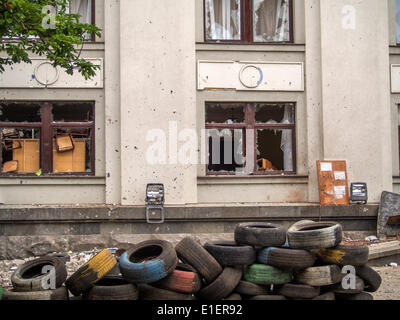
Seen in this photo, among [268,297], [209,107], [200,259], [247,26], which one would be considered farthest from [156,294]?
[247,26]

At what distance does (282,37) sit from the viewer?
30.3 feet

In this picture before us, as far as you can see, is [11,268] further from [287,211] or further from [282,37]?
[282,37]

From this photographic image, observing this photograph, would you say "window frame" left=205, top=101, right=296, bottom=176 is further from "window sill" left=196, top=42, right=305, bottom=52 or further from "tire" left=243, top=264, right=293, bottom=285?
"tire" left=243, top=264, right=293, bottom=285

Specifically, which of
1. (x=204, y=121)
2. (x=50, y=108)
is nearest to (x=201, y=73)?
(x=204, y=121)

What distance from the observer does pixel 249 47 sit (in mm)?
8914

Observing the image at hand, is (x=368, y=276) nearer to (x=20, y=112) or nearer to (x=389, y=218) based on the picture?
(x=389, y=218)

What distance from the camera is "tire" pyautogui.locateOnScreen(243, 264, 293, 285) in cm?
479

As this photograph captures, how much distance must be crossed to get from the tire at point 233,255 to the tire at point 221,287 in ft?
0.53

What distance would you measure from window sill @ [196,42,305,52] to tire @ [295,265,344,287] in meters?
5.70

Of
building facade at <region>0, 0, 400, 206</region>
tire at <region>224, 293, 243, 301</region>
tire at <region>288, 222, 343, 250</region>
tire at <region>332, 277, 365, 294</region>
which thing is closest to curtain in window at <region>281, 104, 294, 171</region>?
building facade at <region>0, 0, 400, 206</region>

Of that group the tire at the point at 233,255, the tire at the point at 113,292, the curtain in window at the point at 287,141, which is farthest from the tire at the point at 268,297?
the curtain in window at the point at 287,141

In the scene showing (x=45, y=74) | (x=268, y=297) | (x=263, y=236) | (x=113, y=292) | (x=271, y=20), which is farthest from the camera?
(x=271, y=20)

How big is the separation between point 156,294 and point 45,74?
6161 millimetres
